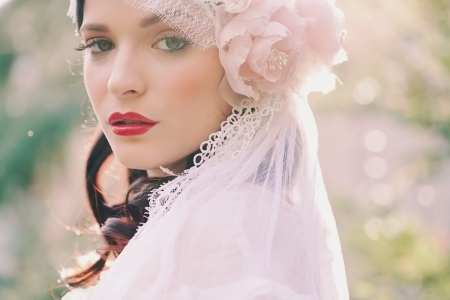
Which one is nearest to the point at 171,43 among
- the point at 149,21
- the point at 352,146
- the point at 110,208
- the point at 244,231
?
the point at 149,21

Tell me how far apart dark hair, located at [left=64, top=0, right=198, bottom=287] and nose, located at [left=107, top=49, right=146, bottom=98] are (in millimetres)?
232

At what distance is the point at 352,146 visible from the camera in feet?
29.6

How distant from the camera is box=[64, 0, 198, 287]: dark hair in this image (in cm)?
176

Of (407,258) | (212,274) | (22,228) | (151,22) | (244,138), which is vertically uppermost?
(151,22)

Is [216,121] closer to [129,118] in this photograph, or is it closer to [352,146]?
[129,118]

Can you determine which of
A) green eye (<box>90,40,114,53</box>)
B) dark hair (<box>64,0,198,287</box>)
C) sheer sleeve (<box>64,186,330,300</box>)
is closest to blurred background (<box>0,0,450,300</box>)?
dark hair (<box>64,0,198,287</box>)

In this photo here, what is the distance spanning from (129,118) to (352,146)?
7.75 metres

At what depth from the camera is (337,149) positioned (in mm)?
9203

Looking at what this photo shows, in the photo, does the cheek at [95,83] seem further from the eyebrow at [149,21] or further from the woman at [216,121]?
the eyebrow at [149,21]

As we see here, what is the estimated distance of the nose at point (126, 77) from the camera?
1503 mm

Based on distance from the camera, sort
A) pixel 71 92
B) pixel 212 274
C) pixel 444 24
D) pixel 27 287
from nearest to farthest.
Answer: pixel 212 274 → pixel 444 24 → pixel 27 287 → pixel 71 92

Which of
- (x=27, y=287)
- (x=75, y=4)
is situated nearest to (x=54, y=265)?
(x=27, y=287)

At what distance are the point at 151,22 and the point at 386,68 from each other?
285 centimetres

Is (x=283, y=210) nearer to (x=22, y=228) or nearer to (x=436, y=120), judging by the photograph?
(x=436, y=120)
